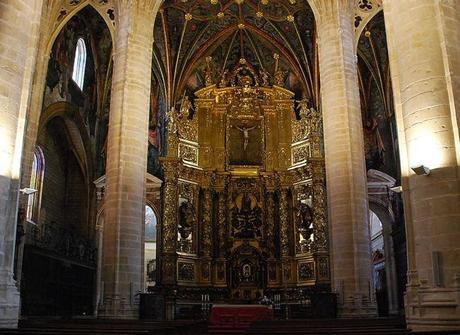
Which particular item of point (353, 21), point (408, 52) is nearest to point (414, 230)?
point (408, 52)

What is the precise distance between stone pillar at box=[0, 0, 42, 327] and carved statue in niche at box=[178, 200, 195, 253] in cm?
1358

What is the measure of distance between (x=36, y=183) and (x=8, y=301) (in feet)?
44.3

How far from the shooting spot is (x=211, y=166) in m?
23.8

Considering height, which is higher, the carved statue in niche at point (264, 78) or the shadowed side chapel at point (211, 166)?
the carved statue in niche at point (264, 78)

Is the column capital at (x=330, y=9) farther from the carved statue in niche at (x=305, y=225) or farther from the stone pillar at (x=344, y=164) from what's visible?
the carved statue in niche at (x=305, y=225)

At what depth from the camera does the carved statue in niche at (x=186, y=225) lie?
73.3ft

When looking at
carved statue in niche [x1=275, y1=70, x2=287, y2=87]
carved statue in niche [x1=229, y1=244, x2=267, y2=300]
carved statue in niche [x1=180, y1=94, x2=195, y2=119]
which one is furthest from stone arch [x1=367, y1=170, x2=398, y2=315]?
carved statue in niche [x1=180, y1=94, x2=195, y2=119]

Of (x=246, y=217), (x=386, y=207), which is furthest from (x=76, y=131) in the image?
(x=386, y=207)

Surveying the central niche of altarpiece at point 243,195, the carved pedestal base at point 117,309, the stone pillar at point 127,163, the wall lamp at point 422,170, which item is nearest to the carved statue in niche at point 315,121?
the central niche of altarpiece at point 243,195

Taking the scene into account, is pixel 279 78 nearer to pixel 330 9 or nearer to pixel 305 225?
pixel 305 225

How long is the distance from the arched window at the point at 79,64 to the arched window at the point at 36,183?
3530mm

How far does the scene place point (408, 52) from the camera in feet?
29.4

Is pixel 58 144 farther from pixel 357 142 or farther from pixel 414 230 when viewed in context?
pixel 414 230

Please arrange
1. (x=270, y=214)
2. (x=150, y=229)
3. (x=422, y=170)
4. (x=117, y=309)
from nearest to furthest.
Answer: (x=422, y=170) < (x=117, y=309) < (x=270, y=214) < (x=150, y=229)
